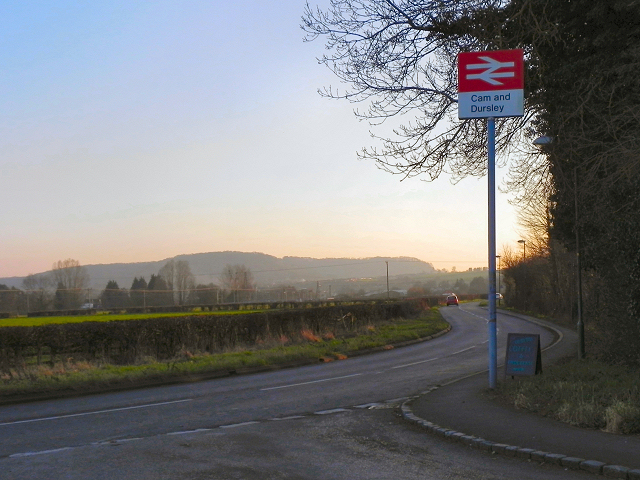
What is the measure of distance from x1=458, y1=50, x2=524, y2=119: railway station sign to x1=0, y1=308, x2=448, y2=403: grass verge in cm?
1020

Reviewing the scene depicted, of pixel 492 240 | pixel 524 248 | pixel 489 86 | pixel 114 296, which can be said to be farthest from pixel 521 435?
pixel 114 296

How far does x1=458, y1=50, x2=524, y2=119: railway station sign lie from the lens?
12188 millimetres

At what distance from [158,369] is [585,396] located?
11.5 m

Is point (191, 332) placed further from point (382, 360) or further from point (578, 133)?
point (578, 133)

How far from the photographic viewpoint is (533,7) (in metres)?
14.8

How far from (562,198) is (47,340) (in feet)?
51.5

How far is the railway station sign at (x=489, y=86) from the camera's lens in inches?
480

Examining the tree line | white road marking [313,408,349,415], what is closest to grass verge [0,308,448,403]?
white road marking [313,408,349,415]

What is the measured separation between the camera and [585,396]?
1061 centimetres

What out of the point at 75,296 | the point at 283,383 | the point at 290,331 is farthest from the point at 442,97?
the point at 75,296

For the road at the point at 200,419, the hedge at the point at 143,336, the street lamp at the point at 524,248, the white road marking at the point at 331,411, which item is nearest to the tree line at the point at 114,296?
the street lamp at the point at 524,248

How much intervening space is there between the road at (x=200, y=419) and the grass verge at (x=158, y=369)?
894mm

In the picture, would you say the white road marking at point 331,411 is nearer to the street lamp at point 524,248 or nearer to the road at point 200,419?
the road at point 200,419

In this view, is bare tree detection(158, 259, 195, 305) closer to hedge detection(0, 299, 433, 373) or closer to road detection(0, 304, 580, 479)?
hedge detection(0, 299, 433, 373)
